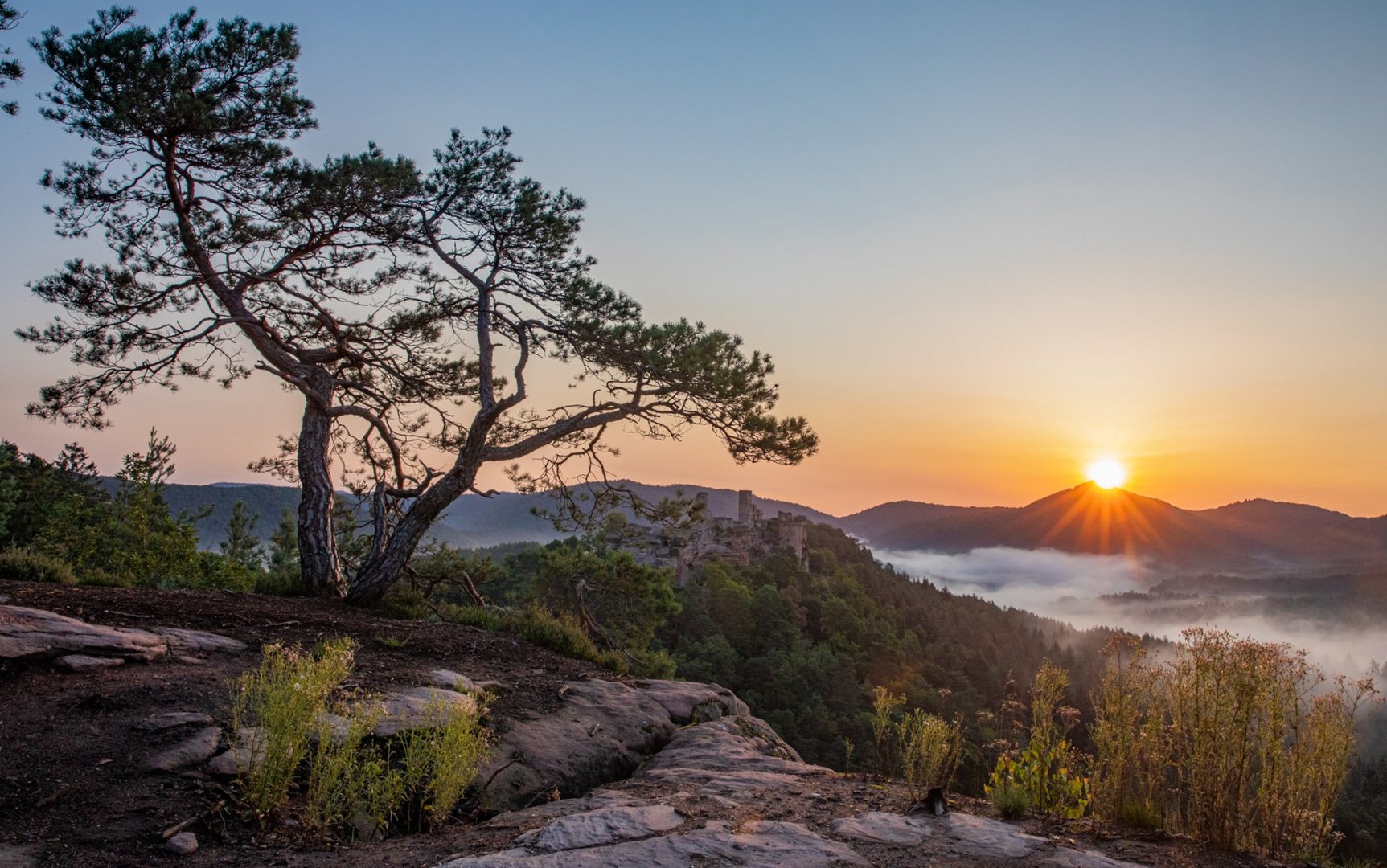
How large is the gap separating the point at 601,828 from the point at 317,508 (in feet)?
24.2

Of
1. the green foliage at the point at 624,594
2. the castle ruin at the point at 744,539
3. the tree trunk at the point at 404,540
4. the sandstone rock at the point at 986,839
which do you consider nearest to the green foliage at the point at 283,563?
the tree trunk at the point at 404,540

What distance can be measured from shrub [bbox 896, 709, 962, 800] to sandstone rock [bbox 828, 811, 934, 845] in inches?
20.9

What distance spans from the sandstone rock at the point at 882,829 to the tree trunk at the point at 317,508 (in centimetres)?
737

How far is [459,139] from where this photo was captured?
364 inches

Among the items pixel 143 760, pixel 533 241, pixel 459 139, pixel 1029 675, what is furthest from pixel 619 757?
pixel 1029 675

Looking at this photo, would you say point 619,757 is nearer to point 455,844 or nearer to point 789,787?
point 789,787

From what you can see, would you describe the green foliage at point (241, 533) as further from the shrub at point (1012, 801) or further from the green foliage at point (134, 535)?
the shrub at point (1012, 801)

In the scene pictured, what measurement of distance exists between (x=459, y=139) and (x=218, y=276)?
11.0 feet

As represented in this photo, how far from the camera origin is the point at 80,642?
4.85 meters

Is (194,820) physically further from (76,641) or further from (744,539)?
(744,539)

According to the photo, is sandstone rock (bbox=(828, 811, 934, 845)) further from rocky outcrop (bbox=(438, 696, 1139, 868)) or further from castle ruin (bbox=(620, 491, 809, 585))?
castle ruin (bbox=(620, 491, 809, 585))

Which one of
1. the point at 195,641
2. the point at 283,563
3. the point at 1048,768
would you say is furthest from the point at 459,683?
the point at 283,563

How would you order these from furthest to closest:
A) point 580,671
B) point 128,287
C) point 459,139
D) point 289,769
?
point 459,139 → point 128,287 → point 580,671 → point 289,769

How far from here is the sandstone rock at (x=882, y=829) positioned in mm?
3686
